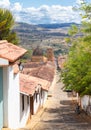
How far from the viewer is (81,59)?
2572 centimetres

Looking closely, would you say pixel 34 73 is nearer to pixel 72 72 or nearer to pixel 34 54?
pixel 72 72

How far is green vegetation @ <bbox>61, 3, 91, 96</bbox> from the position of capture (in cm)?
2028

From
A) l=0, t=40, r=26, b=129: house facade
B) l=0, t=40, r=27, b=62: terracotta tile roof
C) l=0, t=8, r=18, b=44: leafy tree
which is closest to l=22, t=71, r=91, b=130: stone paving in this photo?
l=0, t=40, r=26, b=129: house facade

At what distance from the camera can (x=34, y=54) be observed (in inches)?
3204

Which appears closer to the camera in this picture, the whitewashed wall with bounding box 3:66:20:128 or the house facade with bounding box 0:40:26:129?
the house facade with bounding box 0:40:26:129

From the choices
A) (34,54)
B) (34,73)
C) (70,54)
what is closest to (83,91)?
(70,54)

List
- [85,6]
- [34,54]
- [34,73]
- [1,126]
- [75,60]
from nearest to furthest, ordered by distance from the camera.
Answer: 1. [1,126]
2. [85,6]
3. [75,60]
4. [34,73]
5. [34,54]

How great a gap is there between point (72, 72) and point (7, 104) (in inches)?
676

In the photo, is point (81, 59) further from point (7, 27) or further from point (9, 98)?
point (9, 98)

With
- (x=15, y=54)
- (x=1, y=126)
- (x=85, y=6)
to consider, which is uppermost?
(x=85, y=6)

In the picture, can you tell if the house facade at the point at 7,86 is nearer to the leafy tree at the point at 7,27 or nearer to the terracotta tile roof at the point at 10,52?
the terracotta tile roof at the point at 10,52

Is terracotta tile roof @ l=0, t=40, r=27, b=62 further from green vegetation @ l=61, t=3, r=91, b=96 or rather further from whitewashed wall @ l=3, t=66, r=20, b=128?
green vegetation @ l=61, t=3, r=91, b=96

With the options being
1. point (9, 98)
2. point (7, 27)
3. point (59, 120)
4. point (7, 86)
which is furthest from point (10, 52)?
point (7, 27)

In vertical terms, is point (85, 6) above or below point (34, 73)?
above
